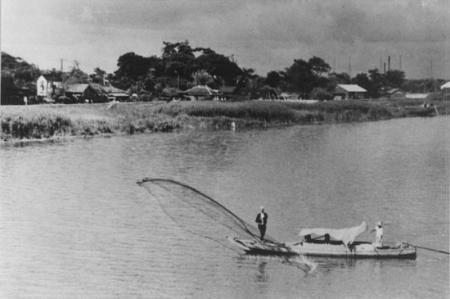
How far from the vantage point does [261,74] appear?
7941 mm

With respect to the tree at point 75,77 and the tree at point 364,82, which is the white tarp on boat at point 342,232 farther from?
the tree at point 75,77

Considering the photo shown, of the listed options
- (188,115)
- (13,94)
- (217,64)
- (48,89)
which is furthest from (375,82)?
(48,89)

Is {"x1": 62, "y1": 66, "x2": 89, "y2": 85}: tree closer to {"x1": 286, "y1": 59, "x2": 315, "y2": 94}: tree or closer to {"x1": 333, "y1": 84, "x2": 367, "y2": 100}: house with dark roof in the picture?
{"x1": 286, "y1": 59, "x2": 315, "y2": 94}: tree

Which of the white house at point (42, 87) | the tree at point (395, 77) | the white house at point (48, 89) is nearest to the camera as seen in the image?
the tree at point (395, 77)

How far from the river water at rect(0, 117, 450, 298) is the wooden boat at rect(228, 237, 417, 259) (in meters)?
0.08

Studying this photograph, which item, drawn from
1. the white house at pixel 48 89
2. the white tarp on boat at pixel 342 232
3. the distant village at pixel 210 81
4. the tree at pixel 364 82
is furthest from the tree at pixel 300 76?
the white house at pixel 48 89

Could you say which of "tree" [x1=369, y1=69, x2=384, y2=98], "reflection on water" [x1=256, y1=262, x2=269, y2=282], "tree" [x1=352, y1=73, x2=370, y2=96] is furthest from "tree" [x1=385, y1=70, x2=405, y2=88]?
"reflection on water" [x1=256, y1=262, x2=269, y2=282]

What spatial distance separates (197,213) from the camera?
22.4 feet

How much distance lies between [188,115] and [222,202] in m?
3.89

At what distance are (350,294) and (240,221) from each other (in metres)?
1.44

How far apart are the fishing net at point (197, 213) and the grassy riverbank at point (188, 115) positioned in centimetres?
313

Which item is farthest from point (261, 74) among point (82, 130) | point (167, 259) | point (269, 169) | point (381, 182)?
point (82, 130)

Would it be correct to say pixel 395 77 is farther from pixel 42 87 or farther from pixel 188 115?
pixel 42 87

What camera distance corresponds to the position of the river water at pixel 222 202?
582 centimetres
